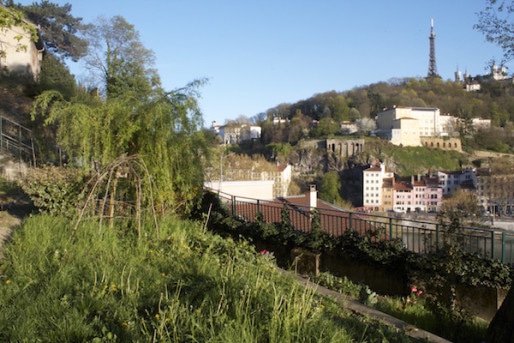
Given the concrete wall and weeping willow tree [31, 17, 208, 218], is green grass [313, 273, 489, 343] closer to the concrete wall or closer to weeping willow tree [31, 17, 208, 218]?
weeping willow tree [31, 17, 208, 218]

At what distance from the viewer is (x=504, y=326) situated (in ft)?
12.3

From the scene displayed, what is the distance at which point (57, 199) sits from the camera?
8.81 meters

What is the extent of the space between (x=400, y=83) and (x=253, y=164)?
15575 cm

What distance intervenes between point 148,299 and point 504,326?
10.2 feet

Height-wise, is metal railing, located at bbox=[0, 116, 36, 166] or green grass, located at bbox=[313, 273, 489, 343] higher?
metal railing, located at bbox=[0, 116, 36, 166]

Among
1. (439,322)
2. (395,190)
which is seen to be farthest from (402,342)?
(395,190)

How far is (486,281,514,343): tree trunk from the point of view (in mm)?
3682

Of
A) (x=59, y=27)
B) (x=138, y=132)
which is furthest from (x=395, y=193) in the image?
(x=138, y=132)

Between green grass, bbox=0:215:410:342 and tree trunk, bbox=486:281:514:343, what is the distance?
0.78 m

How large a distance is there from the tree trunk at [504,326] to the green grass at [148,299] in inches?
30.7

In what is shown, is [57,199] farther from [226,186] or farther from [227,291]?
[226,186]

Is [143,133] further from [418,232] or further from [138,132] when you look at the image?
[418,232]

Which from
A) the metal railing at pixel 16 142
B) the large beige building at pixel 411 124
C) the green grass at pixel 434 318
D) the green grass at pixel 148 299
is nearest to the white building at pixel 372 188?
the large beige building at pixel 411 124

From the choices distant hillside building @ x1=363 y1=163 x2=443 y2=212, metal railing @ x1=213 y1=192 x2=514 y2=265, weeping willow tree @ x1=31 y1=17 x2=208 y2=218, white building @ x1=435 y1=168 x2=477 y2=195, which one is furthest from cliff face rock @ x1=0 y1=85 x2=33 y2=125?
white building @ x1=435 y1=168 x2=477 y2=195
